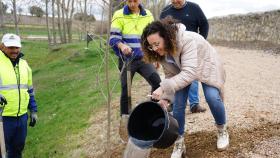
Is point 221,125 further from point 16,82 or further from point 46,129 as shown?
point 46,129

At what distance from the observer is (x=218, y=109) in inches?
160

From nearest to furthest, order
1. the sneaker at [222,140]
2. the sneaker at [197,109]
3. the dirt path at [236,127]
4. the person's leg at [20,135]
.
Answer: the sneaker at [222,140], the dirt path at [236,127], the person's leg at [20,135], the sneaker at [197,109]

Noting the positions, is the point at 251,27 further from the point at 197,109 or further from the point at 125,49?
the point at 125,49

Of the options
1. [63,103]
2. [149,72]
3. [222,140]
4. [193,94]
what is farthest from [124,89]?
[63,103]

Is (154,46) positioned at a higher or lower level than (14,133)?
higher

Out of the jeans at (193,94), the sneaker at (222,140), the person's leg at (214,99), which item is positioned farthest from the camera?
the jeans at (193,94)

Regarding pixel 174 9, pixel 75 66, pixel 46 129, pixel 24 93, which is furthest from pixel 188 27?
pixel 75 66

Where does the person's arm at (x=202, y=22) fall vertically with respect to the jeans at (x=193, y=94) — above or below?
above

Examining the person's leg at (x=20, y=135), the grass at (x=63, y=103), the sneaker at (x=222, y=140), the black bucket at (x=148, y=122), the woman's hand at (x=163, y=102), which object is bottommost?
the grass at (x=63, y=103)

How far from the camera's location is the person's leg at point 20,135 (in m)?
5.59

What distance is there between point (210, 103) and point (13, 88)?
277cm

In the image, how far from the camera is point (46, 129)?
895cm

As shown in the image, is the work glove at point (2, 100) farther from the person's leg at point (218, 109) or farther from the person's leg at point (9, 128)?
the person's leg at point (218, 109)

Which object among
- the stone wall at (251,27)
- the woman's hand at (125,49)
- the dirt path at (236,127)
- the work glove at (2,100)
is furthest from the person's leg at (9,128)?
the stone wall at (251,27)
